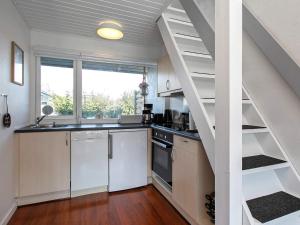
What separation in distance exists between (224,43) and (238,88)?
26 centimetres

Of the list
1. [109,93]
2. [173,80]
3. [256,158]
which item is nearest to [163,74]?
[173,80]

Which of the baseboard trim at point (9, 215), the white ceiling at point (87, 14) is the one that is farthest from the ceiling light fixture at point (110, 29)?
the baseboard trim at point (9, 215)

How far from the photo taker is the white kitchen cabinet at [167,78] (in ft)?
8.35

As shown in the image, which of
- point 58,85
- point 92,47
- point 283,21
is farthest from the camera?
point 92,47

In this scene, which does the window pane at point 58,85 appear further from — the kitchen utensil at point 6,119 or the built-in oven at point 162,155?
the built-in oven at point 162,155

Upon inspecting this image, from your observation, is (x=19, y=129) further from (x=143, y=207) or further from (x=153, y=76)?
(x=153, y=76)

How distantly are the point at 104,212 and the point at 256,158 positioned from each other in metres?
1.75

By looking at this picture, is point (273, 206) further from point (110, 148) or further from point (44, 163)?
point (44, 163)

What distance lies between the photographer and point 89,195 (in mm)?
2527

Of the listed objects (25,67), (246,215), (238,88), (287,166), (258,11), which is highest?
(258,11)

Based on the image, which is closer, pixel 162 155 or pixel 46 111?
pixel 162 155

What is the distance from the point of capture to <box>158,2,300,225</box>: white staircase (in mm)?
1148

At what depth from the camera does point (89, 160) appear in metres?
2.51

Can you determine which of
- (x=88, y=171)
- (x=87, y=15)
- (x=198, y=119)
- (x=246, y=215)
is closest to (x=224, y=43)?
(x=198, y=119)
